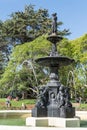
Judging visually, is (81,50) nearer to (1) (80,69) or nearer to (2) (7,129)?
(1) (80,69)

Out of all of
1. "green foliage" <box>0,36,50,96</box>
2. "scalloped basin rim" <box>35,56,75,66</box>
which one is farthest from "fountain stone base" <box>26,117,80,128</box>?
"green foliage" <box>0,36,50,96</box>

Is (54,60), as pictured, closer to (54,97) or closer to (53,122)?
(54,97)

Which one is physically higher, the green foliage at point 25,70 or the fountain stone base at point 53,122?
the green foliage at point 25,70

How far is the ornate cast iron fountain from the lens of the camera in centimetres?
1738

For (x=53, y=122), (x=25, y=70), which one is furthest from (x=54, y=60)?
(x=25, y=70)

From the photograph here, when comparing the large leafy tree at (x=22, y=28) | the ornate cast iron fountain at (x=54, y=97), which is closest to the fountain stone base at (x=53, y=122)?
the ornate cast iron fountain at (x=54, y=97)

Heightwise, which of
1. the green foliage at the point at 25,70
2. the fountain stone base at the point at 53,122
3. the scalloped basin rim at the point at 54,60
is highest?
the green foliage at the point at 25,70

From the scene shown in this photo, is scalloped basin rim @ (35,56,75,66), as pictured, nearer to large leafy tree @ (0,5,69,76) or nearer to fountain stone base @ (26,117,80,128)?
fountain stone base @ (26,117,80,128)

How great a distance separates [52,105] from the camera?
59.4ft

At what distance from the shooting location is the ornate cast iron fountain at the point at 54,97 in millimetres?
17375

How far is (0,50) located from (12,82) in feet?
62.7

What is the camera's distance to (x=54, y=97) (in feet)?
60.1

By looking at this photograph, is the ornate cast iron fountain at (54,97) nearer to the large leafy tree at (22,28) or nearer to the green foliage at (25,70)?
the green foliage at (25,70)

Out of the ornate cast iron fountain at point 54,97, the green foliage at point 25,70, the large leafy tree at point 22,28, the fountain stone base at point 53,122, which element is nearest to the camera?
the fountain stone base at point 53,122
